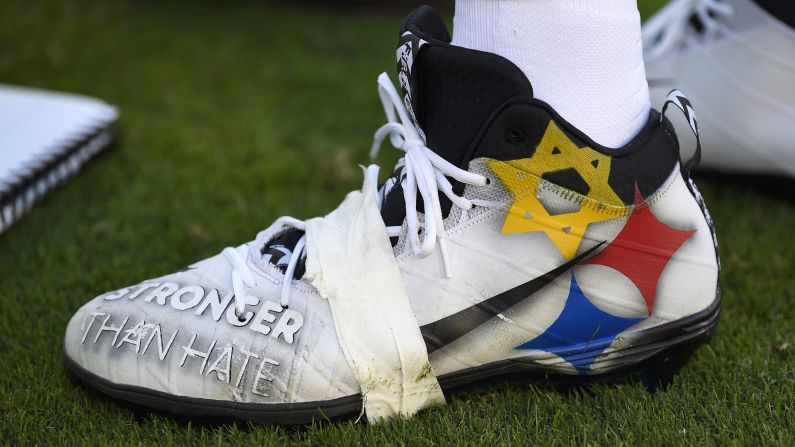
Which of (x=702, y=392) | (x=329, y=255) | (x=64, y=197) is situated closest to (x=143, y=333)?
(x=329, y=255)

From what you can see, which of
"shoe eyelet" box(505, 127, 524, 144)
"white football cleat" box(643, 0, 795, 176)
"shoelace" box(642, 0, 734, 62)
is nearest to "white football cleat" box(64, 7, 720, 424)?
"shoe eyelet" box(505, 127, 524, 144)

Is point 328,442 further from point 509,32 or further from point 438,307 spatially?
point 509,32

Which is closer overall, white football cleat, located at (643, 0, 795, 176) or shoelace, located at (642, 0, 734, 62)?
white football cleat, located at (643, 0, 795, 176)

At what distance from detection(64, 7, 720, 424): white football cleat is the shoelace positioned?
861 millimetres

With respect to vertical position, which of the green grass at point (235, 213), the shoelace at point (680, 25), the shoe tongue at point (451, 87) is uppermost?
the shoe tongue at point (451, 87)

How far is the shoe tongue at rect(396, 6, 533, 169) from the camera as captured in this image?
103cm

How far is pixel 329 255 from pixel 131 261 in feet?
2.30

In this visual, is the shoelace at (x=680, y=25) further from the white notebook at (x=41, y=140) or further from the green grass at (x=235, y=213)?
the white notebook at (x=41, y=140)

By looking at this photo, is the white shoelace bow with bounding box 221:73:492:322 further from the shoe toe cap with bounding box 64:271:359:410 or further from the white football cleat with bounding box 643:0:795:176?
the white football cleat with bounding box 643:0:795:176

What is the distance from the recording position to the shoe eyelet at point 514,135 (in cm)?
103

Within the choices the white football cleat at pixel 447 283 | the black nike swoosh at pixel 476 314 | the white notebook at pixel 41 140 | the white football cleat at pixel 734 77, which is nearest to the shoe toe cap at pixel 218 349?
the white football cleat at pixel 447 283

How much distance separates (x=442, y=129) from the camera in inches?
42.3

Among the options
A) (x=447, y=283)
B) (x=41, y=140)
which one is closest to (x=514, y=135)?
(x=447, y=283)

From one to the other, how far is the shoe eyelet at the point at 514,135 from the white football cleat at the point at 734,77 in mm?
964
